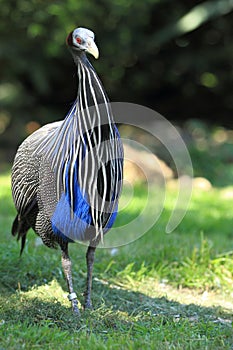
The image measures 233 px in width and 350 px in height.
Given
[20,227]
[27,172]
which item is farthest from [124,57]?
[27,172]

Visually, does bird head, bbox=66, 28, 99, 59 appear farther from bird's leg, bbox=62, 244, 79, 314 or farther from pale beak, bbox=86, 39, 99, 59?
bird's leg, bbox=62, 244, 79, 314

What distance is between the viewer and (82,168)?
13.1ft

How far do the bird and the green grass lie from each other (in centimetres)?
34

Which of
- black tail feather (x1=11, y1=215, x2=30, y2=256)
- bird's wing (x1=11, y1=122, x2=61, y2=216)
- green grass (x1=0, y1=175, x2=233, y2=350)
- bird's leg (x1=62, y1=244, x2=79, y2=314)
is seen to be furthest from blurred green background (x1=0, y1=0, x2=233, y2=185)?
bird's leg (x1=62, y1=244, x2=79, y2=314)

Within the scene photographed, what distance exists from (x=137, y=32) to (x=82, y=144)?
927 cm

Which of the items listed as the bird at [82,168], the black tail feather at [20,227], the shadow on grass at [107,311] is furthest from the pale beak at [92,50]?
the shadow on grass at [107,311]

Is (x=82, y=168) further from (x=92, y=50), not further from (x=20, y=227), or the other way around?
(x=20, y=227)

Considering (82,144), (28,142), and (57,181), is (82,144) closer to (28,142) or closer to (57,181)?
(57,181)

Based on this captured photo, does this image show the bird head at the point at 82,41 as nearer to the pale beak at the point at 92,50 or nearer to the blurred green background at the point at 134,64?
the pale beak at the point at 92,50

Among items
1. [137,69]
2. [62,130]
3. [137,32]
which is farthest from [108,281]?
[137,69]

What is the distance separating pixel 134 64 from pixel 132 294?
9.90 m

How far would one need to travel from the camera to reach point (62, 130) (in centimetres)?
418

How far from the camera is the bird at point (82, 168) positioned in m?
Result: 3.98

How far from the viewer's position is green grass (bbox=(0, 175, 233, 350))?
3674mm
